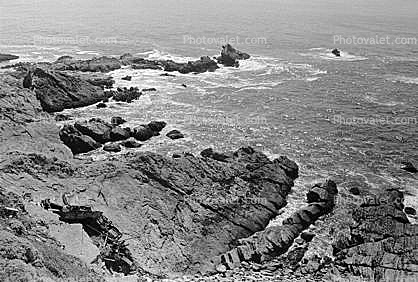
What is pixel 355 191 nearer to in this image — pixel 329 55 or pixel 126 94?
pixel 126 94

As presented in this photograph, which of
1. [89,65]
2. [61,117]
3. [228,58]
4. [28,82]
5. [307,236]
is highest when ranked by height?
[228,58]

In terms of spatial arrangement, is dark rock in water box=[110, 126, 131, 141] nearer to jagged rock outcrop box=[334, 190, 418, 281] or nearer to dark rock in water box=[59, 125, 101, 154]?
dark rock in water box=[59, 125, 101, 154]

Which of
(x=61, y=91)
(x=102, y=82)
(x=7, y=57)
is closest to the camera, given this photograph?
(x=61, y=91)

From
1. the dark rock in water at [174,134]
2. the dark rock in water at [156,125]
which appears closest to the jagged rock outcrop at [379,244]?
the dark rock in water at [174,134]

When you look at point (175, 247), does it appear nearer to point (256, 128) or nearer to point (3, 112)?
point (3, 112)

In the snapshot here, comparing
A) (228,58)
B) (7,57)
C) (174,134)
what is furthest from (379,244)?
(7,57)

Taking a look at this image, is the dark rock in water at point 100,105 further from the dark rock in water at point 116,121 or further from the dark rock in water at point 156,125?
the dark rock in water at point 156,125
